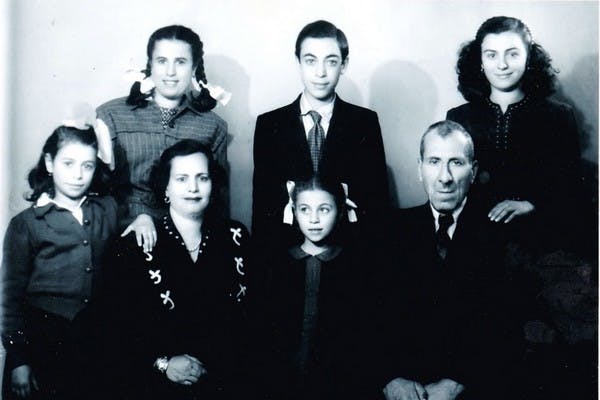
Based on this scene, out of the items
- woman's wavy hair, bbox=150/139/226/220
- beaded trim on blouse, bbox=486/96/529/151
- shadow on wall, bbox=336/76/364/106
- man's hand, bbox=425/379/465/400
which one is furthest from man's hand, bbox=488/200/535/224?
woman's wavy hair, bbox=150/139/226/220

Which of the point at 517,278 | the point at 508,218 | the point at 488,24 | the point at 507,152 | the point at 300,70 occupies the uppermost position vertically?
the point at 488,24

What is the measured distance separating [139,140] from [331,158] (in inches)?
16.5

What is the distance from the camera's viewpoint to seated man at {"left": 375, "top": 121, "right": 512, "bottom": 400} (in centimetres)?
130

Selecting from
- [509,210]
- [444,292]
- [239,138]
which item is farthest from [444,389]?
[239,138]

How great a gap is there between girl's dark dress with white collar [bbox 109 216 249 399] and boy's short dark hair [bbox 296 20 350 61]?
49 cm

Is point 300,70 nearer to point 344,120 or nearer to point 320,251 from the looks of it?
point 344,120

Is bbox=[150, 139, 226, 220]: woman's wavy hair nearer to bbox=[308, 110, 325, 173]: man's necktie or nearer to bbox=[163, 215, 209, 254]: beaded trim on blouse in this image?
bbox=[163, 215, 209, 254]: beaded trim on blouse

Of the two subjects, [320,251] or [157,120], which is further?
[157,120]

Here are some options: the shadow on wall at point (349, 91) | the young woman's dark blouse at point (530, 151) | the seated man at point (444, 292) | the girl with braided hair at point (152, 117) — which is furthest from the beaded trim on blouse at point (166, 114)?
the young woman's dark blouse at point (530, 151)

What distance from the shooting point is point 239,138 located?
1.66 meters

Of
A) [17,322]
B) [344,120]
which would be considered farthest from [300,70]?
[17,322]

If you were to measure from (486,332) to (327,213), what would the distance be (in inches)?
15.2

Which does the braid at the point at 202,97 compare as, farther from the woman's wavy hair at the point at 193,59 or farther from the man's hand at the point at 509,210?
the man's hand at the point at 509,210

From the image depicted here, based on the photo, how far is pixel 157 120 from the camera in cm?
149
